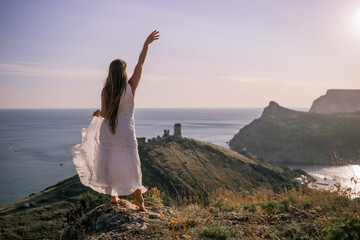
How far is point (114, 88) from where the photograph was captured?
5117 millimetres

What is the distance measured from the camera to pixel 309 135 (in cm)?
9062

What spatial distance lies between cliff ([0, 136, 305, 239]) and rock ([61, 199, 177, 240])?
11719 millimetres

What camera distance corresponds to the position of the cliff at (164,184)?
2206cm

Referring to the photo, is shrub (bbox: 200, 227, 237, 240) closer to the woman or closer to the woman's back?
the woman

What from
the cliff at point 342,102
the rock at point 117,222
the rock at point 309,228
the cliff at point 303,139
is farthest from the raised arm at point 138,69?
the cliff at point 342,102

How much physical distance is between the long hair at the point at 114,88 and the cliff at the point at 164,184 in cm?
1304

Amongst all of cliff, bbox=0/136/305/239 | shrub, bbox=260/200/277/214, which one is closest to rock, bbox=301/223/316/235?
shrub, bbox=260/200/277/214

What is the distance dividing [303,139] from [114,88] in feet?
307

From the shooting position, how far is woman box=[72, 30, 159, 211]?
514 cm

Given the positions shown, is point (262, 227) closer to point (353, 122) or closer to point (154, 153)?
point (154, 153)

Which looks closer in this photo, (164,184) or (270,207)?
(270,207)

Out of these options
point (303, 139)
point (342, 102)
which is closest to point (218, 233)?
point (303, 139)

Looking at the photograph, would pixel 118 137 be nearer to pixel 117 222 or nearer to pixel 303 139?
pixel 117 222

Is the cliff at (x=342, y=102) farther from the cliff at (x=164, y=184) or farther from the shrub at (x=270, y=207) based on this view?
the shrub at (x=270, y=207)
